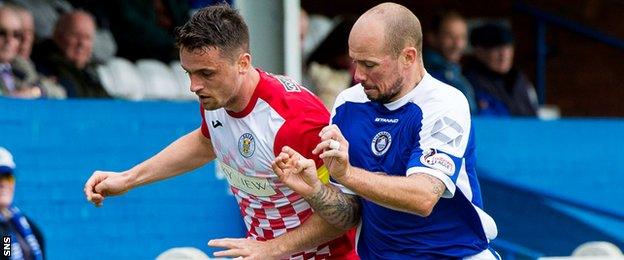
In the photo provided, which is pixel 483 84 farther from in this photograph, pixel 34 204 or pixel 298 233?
pixel 298 233

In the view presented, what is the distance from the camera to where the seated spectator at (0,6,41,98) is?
8578 mm

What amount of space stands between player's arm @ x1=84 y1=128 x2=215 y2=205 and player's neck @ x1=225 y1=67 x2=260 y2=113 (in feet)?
1.28

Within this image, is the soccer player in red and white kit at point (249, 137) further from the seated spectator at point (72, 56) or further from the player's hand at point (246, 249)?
the seated spectator at point (72, 56)

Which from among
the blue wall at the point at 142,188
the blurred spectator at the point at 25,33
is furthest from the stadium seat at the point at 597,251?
the blurred spectator at the point at 25,33

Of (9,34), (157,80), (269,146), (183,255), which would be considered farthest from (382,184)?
(157,80)

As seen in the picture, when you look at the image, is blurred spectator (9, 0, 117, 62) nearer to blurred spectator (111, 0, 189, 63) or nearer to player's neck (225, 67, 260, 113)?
blurred spectator (111, 0, 189, 63)

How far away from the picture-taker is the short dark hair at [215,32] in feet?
17.4

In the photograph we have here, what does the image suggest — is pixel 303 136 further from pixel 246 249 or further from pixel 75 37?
pixel 75 37

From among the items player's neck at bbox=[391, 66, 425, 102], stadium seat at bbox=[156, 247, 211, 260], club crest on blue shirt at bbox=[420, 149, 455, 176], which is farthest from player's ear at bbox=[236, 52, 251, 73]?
stadium seat at bbox=[156, 247, 211, 260]

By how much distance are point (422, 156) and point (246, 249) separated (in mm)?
725

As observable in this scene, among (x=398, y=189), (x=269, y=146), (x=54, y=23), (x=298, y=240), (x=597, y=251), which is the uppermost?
(x=54, y=23)

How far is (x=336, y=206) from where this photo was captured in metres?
5.36

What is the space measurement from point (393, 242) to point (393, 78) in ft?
2.03

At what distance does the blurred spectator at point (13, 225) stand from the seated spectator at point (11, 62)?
0.86 m
